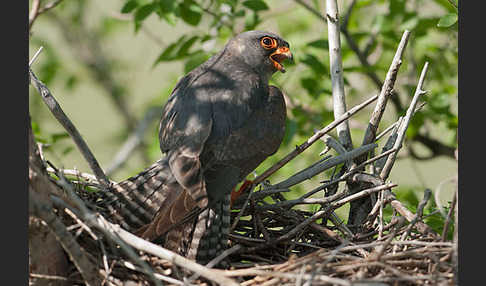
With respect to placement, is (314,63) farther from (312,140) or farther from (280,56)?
(312,140)

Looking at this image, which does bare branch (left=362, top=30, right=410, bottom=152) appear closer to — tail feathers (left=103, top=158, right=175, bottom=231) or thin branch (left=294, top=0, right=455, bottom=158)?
tail feathers (left=103, top=158, right=175, bottom=231)

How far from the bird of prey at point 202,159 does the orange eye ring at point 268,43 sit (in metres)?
0.44

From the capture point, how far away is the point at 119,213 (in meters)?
3.83

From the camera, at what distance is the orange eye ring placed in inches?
199

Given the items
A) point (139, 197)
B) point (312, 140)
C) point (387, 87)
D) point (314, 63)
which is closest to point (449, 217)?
point (312, 140)

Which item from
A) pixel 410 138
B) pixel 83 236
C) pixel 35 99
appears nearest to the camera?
pixel 83 236

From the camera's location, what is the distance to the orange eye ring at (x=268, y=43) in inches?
199

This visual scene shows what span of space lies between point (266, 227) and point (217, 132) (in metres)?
0.74

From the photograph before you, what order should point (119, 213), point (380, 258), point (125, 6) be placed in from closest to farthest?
point (380, 258) < point (119, 213) < point (125, 6)

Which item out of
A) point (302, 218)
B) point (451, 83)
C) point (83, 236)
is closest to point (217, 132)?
point (302, 218)

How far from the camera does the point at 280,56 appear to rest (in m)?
5.07

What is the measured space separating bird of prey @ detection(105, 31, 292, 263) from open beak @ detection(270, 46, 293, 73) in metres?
0.45

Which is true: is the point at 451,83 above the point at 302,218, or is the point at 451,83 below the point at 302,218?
above

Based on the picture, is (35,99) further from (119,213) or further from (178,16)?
(119,213)
